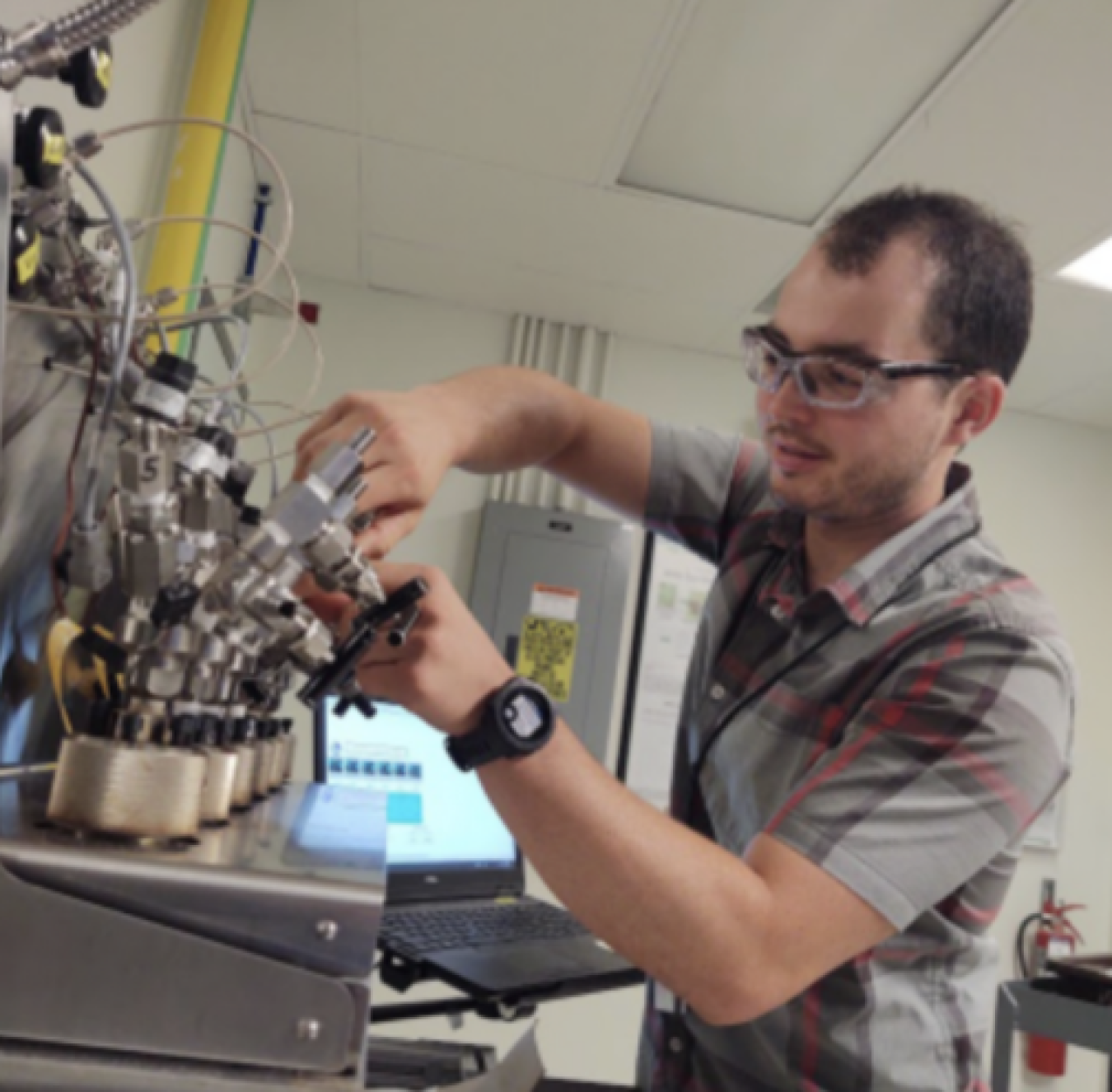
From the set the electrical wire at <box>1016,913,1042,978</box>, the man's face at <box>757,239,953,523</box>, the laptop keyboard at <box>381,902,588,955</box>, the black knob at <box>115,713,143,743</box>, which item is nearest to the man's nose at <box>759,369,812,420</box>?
the man's face at <box>757,239,953,523</box>

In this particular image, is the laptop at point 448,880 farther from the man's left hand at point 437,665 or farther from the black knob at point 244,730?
the man's left hand at point 437,665

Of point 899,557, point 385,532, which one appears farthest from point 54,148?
point 899,557

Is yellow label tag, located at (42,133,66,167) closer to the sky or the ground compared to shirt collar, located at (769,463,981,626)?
closer to the sky

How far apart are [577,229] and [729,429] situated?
3.59ft

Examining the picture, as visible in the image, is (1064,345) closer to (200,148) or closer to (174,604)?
(200,148)

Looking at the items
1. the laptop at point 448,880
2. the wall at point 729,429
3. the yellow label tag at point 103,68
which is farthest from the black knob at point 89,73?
the wall at point 729,429

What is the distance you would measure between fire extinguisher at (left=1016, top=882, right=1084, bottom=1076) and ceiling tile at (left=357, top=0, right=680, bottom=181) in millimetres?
2909

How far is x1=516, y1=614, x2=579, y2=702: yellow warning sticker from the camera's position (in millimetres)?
3246

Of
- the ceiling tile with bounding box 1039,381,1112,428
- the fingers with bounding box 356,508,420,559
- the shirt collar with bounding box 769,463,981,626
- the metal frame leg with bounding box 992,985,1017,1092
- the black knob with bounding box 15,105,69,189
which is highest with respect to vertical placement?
the ceiling tile with bounding box 1039,381,1112,428

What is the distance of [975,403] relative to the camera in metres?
1.07

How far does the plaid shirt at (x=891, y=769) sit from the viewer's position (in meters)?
0.80

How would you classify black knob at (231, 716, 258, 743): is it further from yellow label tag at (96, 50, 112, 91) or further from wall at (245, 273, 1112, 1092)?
wall at (245, 273, 1112, 1092)

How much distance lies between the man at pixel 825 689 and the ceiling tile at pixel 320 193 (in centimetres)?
167

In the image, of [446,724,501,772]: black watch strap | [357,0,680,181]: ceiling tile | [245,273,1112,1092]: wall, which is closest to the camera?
[446,724,501,772]: black watch strap
